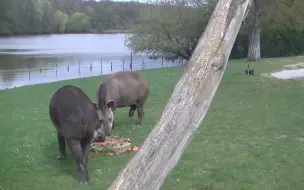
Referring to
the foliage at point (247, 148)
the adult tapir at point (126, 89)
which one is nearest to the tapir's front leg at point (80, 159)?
the foliage at point (247, 148)

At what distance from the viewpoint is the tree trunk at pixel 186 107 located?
3.33 m

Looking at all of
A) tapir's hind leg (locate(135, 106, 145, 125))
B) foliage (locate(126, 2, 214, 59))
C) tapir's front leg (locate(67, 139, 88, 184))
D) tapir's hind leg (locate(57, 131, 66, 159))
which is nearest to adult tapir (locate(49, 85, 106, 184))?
tapir's front leg (locate(67, 139, 88, 184))

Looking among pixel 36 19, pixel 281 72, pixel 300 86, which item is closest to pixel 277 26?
pixel 281 72

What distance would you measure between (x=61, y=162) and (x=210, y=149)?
321 centimetres

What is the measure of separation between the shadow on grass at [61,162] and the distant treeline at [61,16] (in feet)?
220

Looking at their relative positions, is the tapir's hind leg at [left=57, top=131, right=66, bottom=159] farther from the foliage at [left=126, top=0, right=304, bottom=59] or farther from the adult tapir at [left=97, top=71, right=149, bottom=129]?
the foliage at [left=126, top=0, right=304, bottom=59]

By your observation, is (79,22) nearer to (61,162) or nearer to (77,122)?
(61,162)

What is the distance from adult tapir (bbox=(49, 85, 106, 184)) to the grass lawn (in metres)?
0.44

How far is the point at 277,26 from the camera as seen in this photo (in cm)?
4256

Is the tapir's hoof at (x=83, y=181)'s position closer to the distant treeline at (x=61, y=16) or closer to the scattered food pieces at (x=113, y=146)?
the scattered food pieces at (x=113, y=146)

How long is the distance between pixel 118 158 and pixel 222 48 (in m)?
7.00

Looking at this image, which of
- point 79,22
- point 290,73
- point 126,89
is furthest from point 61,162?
point 79,22

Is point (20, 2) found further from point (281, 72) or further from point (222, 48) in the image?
point (222, 48)

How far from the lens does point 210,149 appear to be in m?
10.8
